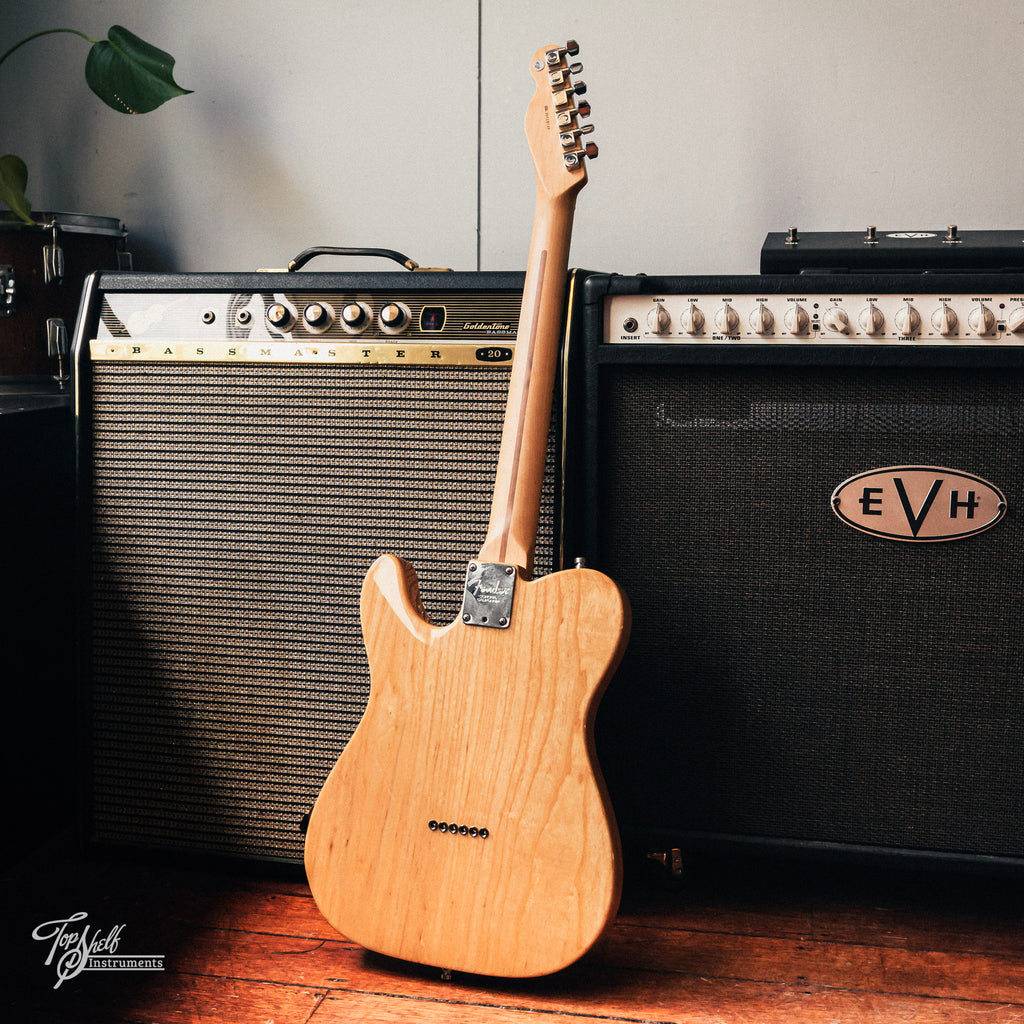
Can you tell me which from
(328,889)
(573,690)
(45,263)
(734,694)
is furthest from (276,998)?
(45,263)

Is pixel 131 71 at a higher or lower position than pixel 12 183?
higher

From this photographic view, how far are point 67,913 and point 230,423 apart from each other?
57 cm

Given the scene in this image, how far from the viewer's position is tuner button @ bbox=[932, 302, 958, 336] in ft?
3.17

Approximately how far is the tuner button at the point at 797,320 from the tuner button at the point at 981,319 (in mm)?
154

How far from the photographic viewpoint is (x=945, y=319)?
965 millimetres

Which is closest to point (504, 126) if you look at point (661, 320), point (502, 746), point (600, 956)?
point (661, 320)

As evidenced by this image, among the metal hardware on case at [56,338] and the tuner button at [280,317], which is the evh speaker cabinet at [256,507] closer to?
the tuner button at [280,317]

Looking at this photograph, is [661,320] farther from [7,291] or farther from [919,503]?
[7,291]

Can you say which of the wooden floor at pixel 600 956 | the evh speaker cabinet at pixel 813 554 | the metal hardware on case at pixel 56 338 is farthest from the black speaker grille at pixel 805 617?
the metal hardware on case at pixel 56 338

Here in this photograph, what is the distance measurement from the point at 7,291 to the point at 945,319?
112 cm

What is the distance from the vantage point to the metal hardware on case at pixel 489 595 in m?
0.93

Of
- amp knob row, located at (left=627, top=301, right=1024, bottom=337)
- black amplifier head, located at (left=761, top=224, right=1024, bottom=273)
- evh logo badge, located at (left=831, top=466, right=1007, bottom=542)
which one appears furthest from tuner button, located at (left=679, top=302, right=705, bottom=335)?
evh logo badge, located at (left=831, top=466, right=1007, bottom=542)

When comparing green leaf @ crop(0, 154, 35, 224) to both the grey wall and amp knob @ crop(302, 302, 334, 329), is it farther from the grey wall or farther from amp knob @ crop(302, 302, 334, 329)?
amp knob @ crop(302, 302, 334, 329)

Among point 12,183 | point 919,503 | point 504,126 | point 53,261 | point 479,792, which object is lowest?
point 479,792
